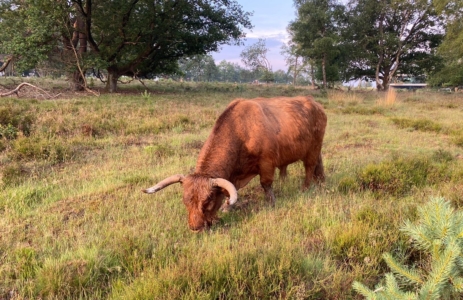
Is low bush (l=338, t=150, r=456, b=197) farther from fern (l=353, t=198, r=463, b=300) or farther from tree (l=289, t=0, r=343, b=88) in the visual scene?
tree (l=289, t=0, r=343, b=88)

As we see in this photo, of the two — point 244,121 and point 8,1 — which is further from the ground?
point 8,1

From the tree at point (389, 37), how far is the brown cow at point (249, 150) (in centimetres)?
3325

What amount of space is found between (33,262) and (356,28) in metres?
39.3

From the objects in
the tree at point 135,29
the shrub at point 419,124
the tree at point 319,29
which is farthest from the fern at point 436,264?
the tree at point 319,29

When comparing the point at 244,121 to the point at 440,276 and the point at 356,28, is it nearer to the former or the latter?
the point at 440,276

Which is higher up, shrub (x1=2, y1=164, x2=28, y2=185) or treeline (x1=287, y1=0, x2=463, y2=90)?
treeline (x1=287, y1=0, x2=463, y2=90)

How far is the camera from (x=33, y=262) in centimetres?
328

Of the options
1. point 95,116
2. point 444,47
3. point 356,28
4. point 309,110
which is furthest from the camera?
point 356,28

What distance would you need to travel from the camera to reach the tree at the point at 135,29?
55.9ft

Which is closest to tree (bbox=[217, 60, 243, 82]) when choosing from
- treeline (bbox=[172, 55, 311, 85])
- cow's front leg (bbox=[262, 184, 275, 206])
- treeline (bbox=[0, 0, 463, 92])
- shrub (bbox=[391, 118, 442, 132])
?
treeline (bbox=[172, 55, 311, 85])

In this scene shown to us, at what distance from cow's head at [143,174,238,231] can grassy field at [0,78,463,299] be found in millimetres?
205

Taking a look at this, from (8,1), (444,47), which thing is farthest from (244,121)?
(444,47)

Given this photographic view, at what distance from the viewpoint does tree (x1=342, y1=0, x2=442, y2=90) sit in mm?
33906

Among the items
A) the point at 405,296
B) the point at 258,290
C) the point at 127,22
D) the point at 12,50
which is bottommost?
the point at 258,290
